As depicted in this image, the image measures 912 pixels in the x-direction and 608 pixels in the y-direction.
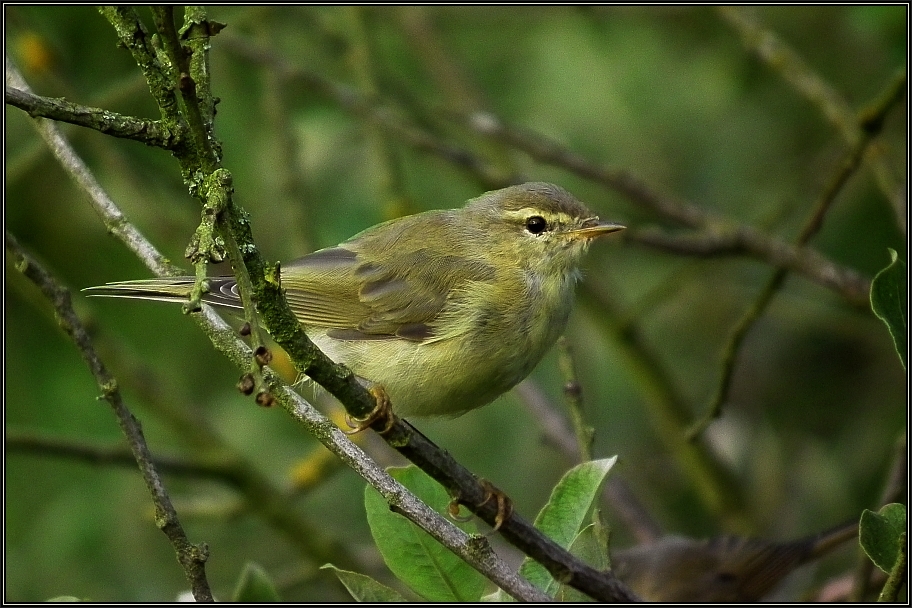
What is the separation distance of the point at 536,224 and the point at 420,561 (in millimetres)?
2025

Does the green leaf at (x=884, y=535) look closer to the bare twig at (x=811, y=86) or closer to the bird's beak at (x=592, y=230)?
the bird's beak at (x=592, y=230)

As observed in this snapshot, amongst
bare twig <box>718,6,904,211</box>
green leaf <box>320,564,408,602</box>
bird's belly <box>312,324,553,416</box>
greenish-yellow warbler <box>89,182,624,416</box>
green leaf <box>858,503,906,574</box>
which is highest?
bare twig <box>718,6,904,211</box>

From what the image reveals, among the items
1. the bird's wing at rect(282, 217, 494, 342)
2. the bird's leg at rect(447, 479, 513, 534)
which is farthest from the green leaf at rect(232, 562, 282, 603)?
the bird's wing at rect(282, 217, 494, 342)

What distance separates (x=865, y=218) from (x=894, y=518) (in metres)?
3.98

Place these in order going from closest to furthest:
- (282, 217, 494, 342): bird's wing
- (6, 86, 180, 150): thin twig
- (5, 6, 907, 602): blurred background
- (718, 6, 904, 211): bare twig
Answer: (6, 86, 180, 150): thin twig, (282, 217, 494, 342): bird's wing, (718, 6, 904, 211): bare twig, (5, 6, 907, 602): blurred background

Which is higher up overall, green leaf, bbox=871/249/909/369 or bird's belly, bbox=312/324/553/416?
bird's belly, bbox=312/324/553/416

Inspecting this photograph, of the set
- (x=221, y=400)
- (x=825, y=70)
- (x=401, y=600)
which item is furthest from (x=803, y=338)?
(x=401, y=600)

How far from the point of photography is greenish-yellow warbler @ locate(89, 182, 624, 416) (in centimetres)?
377

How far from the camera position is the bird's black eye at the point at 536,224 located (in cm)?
452

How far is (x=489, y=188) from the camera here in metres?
5.95

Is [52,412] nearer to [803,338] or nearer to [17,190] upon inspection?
[17,190]

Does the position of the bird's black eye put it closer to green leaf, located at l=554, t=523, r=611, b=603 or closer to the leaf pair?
the leaf pair

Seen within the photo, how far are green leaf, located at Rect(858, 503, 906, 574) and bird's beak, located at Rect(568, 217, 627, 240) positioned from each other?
6.26ft

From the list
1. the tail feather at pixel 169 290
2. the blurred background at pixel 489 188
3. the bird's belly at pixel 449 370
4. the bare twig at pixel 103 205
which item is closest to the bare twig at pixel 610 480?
the blurred background at pixel 489 188
